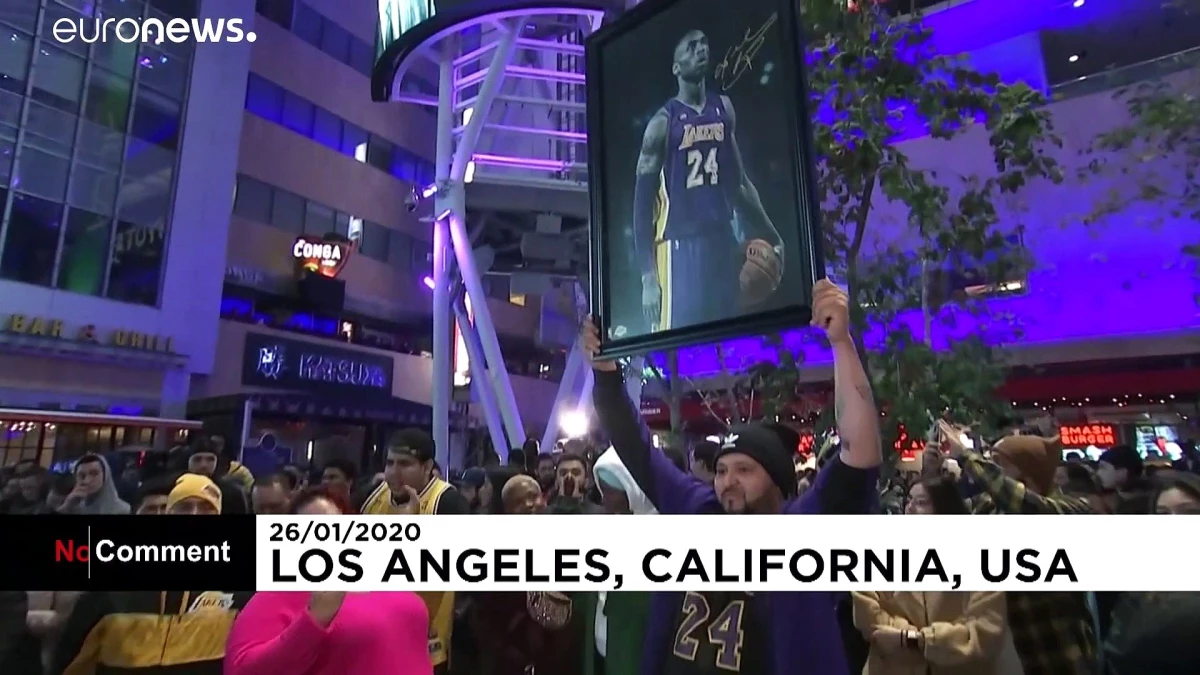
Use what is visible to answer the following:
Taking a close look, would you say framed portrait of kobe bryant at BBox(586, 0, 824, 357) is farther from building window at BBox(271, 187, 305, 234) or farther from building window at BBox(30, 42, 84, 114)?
building window at BBox(30, 42, 84, 114)

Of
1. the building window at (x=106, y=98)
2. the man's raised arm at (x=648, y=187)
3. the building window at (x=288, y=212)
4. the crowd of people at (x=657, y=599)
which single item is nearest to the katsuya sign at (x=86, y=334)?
the crowd of people at (x=657, y=599)

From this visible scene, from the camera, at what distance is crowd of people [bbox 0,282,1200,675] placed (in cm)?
117

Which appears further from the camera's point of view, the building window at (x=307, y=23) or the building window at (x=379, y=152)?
the building window at (x=379, y=152)

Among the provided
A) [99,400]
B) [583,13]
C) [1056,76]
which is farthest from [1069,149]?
[99,400]

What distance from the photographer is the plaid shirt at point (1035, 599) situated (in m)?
1.30

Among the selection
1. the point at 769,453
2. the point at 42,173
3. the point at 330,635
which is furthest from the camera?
the point at 42,173

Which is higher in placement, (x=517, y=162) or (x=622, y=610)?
(x=517, y=162)

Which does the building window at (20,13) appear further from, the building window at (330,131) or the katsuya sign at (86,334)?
the katsuya sign at (86,334)

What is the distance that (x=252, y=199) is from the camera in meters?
1.61

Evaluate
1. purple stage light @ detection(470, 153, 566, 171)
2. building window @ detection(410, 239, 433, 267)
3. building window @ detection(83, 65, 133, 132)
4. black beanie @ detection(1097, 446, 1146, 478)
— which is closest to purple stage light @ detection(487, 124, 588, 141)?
purple stage light @ detection(470, 153, 566, 171)

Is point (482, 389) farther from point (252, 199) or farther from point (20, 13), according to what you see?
point (20, 13)

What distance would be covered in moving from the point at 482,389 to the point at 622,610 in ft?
1.87

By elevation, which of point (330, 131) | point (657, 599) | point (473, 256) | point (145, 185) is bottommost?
point (657, 599)

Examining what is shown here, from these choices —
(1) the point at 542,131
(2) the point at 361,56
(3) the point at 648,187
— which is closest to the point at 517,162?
(1) the point at 542,131
